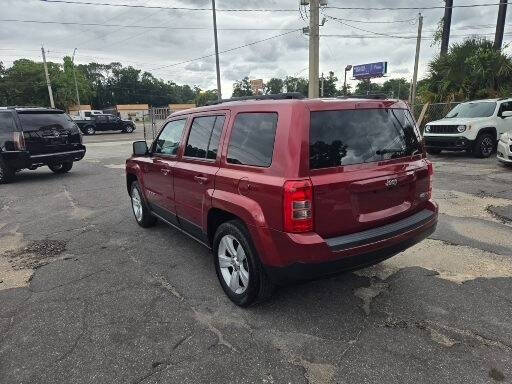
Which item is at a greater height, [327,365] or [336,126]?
[336,126]

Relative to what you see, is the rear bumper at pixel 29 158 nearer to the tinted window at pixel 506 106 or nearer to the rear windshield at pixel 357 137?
the rear windshield at pixel 357 137

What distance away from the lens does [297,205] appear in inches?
110

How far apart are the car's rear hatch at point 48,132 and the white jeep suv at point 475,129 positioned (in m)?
10.9

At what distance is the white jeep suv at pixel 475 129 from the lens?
12023mm

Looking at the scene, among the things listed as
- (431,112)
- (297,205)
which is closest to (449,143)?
(431,112)

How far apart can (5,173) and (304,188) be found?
10042 mm

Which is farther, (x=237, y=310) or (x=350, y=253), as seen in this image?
(x=237, y=310)

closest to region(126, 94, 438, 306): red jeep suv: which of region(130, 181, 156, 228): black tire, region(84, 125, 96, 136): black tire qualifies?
region(130, 181, 156, 228): black tire

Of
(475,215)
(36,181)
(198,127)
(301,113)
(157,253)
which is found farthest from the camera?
(36,181)

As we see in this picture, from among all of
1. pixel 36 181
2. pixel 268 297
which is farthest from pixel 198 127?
pixel 36 181

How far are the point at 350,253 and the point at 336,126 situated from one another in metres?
0.97

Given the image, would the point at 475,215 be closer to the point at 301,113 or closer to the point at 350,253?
the point at 350,253

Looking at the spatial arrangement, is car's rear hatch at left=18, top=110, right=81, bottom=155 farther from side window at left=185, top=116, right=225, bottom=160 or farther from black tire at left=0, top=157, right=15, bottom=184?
side window at left=185, top=116, right=225, bottom=160

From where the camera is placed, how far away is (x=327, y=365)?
2.70 metres
